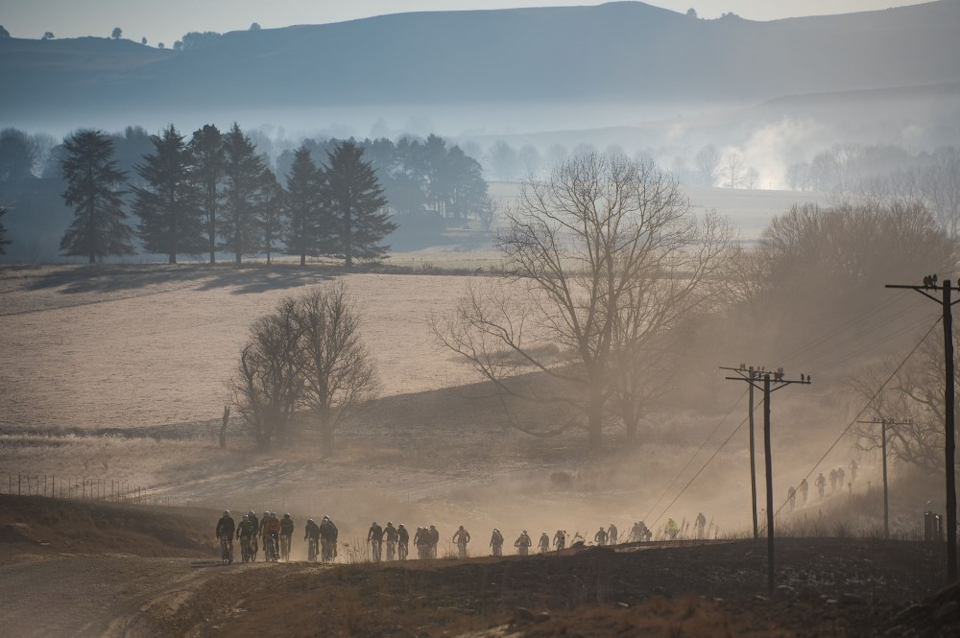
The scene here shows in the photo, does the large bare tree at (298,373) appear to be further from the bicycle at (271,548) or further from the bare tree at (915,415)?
the bare tree at (915,415)

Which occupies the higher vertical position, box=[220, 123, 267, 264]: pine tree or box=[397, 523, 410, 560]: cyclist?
box=[220, 123, 267, 264]: pine tree

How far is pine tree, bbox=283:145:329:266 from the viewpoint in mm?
106625

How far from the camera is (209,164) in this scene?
10556 cm

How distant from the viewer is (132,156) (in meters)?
180

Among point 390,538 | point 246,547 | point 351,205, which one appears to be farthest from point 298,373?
point 351,205

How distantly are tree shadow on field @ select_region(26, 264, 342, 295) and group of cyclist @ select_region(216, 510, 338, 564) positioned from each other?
211 ft

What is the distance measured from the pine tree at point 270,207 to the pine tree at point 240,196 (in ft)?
2.16

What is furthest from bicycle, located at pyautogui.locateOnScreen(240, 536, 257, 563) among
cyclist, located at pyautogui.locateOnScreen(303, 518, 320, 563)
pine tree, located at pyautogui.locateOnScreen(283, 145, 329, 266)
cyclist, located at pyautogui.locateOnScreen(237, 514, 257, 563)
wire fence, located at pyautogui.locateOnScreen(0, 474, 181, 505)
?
pine tree, located at pyautogui.locateOnScreen(283, 145, 329, 266)

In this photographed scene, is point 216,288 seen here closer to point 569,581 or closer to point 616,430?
point 616,430

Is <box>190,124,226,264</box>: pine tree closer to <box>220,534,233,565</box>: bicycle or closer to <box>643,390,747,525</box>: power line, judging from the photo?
<box>643,390,747,525</box>: power line

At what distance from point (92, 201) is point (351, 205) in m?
26.7

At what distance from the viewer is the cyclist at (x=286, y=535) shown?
31.3 meters

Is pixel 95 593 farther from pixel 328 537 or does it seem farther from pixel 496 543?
pixel 496 543

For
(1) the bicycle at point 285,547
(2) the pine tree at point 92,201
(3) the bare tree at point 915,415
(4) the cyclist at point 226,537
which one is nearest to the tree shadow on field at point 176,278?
(2) the pine tree at point 92,201
